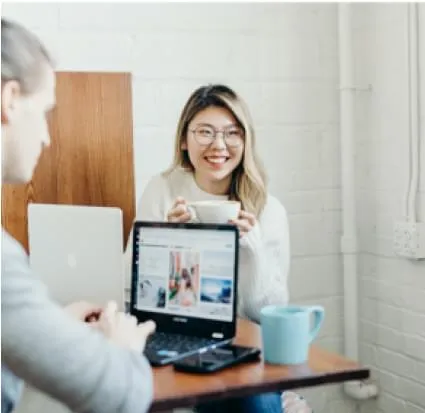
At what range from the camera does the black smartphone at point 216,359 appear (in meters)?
1.17

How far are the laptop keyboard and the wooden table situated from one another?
9 centimetres

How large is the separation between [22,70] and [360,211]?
1.55 metres

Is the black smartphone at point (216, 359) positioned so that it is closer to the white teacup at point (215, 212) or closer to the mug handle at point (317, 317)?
the mug handle at point (317, 317)

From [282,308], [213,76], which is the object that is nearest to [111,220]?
[282,308]

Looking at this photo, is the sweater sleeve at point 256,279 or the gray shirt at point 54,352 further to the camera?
the sweater sleeve at point 256,279

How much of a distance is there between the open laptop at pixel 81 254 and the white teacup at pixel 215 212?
16cm

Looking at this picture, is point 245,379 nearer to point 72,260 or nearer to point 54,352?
point 54,352

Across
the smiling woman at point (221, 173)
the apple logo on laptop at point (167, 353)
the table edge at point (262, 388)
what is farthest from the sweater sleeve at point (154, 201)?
the table edge at point (262, 388)

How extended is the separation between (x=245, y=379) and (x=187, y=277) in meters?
0.33

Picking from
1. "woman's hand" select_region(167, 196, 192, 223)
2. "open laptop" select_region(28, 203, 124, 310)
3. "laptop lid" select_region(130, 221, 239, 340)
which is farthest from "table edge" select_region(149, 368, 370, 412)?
"woman's hand" select_region(167, 196, 192, 223)

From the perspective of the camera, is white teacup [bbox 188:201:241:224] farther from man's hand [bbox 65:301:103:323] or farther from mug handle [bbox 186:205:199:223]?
man's hand [bbox 65:301:103:323]

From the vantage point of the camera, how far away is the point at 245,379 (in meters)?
1.14

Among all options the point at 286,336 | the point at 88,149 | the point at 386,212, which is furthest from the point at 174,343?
the point at 386,212

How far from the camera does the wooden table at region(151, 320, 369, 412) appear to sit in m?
1.08
